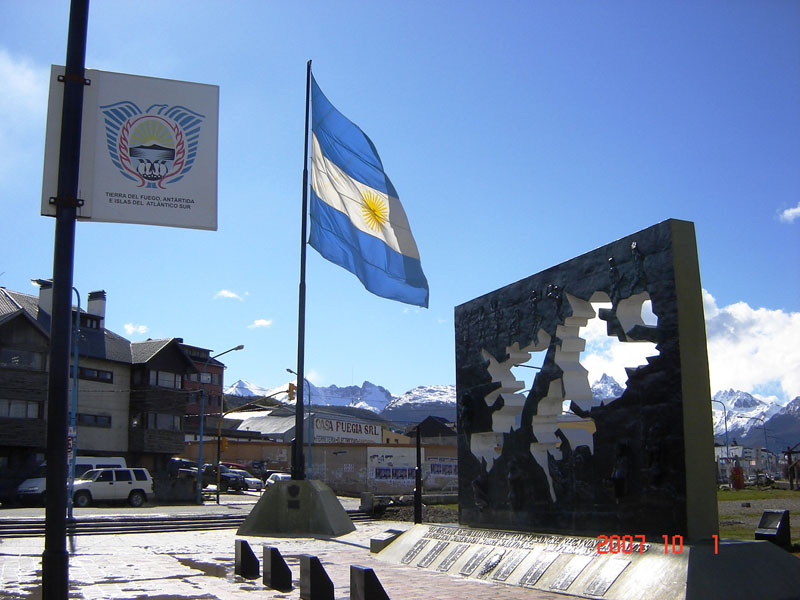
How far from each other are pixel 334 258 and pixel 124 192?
11862 millimetres

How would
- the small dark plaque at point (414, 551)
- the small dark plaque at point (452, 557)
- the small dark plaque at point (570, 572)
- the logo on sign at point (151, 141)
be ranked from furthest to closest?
Result: the small dark plaque at point (414, 551)
the small dark plaque at point (452, 557)
the small dark plaque at point (570, 572)
the logo on sign at point (151, 141)

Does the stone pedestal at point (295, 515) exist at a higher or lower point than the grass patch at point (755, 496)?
higher

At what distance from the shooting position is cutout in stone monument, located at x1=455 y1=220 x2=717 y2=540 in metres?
9.86

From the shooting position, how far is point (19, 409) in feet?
137

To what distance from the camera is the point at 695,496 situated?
962 centimetres

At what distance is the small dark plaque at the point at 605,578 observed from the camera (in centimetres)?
970

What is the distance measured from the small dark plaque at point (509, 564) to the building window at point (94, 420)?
4016 centimetres

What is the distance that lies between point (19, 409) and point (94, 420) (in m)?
6.50

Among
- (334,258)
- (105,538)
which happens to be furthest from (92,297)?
(334,258)

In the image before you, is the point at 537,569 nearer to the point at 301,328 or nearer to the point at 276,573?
the point at 276,573

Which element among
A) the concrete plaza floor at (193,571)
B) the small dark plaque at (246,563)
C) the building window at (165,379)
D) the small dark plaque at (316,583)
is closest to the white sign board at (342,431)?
the building window at (165,379)

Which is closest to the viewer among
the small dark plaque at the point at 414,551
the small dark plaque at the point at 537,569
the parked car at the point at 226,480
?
the small dark plaque at the point at 537,569
